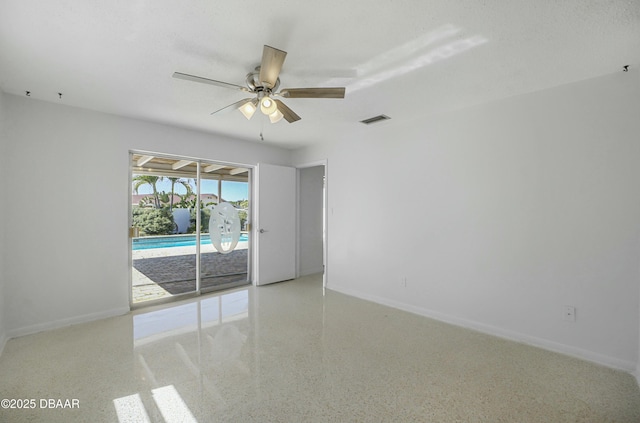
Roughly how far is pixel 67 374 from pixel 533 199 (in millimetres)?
4223

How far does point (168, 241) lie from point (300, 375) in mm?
A: 3638

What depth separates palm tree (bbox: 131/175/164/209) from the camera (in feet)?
12.6

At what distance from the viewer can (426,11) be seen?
1685 mm

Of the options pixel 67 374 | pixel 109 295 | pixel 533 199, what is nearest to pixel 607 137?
pixel 533 199

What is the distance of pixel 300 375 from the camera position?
2.19 metres

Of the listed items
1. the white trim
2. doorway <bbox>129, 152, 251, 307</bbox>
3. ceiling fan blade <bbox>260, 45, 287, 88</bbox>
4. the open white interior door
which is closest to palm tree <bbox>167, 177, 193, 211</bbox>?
doorway <bbox>129, 152, 251, 307</bbox>

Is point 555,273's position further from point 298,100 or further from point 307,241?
point 307,241

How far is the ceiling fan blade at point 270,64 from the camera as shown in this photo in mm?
1769

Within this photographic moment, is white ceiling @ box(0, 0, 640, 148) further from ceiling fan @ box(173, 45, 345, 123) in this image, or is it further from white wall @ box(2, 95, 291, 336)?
white wall @ box(2, 95, 291, 336)

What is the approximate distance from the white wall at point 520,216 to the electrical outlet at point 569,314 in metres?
0.04

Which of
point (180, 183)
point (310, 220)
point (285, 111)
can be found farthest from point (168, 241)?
point (285, 111)

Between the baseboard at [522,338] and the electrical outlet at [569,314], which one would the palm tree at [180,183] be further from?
the electrical outlet at [569,314]

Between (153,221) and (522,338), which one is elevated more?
(153,221)

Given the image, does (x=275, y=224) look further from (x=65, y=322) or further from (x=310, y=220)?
(x=65, y=322)
